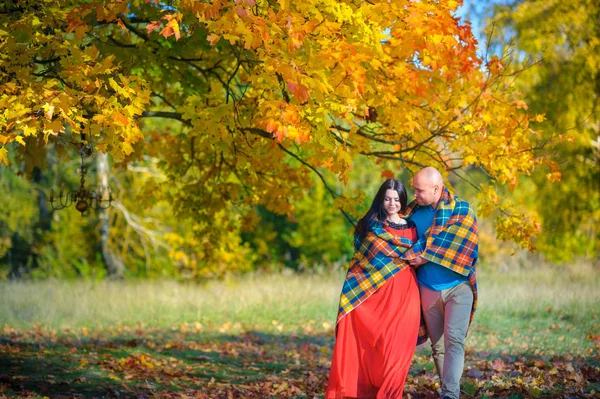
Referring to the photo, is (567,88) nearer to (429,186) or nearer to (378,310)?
(429,186)

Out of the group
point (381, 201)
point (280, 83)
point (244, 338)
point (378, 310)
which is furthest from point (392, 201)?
point (244, 338)

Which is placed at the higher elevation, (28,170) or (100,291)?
(28,170)

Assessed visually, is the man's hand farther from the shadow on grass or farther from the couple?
the shadow on grass

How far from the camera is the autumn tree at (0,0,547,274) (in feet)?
15.9

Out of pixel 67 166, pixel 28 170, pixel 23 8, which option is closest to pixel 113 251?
pixel 67 166

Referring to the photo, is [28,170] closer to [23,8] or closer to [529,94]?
[23,8]

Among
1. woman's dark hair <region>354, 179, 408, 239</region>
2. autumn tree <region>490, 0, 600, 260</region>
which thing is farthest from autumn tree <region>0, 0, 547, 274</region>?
autumn tree <region>490, 0, 600, 260</region>

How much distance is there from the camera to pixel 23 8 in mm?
5898

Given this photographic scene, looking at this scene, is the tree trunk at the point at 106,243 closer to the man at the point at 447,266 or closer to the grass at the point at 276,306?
the grass at the point at 276,306

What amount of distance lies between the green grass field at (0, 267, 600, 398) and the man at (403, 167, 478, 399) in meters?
0.98

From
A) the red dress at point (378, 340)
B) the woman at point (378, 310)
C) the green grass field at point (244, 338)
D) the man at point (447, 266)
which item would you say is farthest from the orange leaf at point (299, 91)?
the green grass field at point (244, 338)

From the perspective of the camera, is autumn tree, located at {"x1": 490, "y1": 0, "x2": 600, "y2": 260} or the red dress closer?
the red dress

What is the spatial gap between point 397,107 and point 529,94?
10.1 m

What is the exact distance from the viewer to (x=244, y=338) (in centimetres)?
1056
